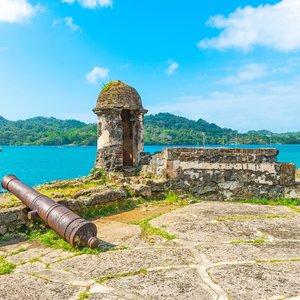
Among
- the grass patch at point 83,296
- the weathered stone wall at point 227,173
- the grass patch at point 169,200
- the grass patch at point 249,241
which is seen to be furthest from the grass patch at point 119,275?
the weathered stone wall at point 227,173

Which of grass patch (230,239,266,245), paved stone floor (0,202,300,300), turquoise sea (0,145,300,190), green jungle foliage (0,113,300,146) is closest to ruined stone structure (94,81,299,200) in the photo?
paved stone floor (0,202,300,300)

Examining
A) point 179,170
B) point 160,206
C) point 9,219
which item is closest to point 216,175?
point 179,170

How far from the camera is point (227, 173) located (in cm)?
783

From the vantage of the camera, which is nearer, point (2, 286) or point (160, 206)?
point (2, 286)

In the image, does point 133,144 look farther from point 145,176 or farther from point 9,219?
point 9,219

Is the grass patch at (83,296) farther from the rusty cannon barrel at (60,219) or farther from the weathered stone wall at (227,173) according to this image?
the weathered stone wall at (227,173)

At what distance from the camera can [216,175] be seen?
7848 mm

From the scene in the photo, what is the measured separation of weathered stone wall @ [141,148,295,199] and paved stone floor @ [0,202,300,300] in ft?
7.56

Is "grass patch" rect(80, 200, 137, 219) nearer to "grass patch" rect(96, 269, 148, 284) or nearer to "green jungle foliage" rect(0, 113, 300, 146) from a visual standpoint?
Answer: "grass patch" rect(96, 269, 148, 284)

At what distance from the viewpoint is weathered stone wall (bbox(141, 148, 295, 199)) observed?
25.4 feet

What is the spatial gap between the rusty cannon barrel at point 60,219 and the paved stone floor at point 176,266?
0.22m

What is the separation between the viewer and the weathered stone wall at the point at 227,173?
305 inches

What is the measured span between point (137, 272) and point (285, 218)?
3.44 m

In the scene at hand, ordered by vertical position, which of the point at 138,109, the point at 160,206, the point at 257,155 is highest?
the point at 138,109
